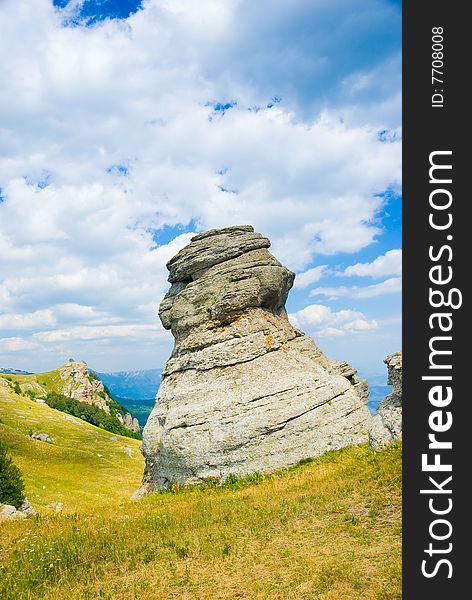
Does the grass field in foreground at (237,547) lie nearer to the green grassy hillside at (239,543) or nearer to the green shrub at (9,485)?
the green grassy hillside at (239,543)

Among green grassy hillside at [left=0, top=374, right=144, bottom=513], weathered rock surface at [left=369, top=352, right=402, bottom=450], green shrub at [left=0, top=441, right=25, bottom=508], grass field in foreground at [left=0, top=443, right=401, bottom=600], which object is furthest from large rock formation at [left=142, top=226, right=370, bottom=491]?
green grassy hillside at [left=0, top=374, right=144, bottom=513]

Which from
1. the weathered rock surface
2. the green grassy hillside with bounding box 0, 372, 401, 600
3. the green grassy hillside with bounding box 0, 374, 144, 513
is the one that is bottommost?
the green grassy hillside with bounding box 0, 374, 144, 513

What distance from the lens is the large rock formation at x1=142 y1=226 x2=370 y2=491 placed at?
1079 inches

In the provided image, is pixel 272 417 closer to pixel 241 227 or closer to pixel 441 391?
pixel 241 227

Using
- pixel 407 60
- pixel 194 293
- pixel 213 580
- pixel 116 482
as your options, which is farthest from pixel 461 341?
pixel 116 482

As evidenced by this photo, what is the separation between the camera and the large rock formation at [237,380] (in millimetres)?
27406

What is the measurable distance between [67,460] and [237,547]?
10928 centimetres

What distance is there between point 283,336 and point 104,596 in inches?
907

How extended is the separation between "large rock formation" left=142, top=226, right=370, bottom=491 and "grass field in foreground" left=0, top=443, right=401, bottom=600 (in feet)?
18.2

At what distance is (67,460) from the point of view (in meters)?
109

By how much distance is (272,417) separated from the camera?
2759 cm

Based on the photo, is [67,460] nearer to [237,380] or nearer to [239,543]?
[237,380]

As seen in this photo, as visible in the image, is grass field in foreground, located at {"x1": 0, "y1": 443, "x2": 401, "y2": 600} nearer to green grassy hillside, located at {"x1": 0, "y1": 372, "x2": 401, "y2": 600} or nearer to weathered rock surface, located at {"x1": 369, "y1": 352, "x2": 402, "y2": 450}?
green grassy hillside, located at {"x1": 0, "y1": 372, "x2": 401, "y2": 600}

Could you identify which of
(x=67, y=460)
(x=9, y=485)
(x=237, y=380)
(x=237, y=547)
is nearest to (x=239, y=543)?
(x=237, y=547)
